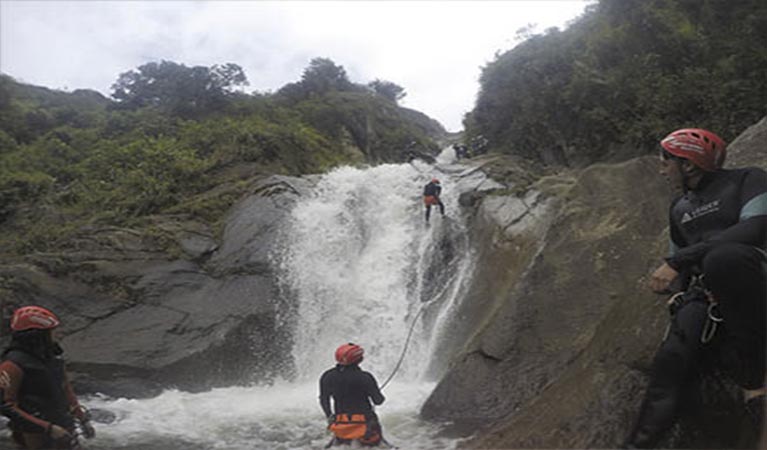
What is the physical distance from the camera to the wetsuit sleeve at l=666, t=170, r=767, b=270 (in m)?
3.40

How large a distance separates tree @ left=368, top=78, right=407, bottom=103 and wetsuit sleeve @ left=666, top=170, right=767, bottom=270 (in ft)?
186

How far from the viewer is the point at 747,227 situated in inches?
134

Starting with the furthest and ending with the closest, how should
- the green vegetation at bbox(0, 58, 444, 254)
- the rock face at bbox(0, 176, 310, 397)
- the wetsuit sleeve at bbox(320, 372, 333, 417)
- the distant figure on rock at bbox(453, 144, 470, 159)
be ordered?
the distant figure on rock at bbox(453, 144, 470, 159)
the green vegetation at bbox(0, 58, 444, 254)
the rock face at bbox(0, 176, 310, 397)
the wetsuit sleeve at bbox(320, 372, 333, 417)

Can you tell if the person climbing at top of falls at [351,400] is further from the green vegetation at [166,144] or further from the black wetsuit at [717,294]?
the green vegetation at [166,144]

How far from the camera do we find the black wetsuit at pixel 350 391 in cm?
618

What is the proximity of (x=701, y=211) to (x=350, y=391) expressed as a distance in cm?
375

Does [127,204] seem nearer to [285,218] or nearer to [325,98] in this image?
[285,218]

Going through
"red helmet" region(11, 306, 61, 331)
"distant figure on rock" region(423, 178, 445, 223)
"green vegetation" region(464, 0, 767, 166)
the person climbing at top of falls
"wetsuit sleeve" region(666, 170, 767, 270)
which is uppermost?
"green vegetation" region(464, 0, 767, 166)

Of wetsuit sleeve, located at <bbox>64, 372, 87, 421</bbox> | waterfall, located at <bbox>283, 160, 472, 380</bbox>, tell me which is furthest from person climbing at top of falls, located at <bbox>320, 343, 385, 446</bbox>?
waterfall, located at <bbox>283, 160, 472, 380</bbox>

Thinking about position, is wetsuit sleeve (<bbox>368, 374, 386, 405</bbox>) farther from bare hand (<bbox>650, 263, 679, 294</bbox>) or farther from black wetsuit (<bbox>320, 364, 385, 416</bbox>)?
bare hand (<bbox>650, 263, 679, 294</bbox>)

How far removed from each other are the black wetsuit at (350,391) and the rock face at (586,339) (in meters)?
1.10

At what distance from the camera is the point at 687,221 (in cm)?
385

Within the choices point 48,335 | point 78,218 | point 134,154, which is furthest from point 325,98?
point 48,335

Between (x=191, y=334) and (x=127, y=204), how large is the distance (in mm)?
7089
